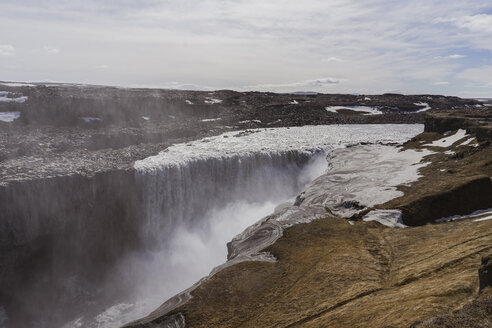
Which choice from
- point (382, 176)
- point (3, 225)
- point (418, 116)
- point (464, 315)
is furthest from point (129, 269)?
point (418, 116)

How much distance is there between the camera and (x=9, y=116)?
40.4 m

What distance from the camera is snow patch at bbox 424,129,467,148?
3322cm

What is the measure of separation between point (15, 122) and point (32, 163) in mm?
16761

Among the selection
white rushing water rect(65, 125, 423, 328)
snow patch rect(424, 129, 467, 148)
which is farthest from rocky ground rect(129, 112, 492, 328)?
snow patch rect(424, 129, 467, 148)

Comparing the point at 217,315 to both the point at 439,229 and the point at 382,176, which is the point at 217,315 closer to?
the point at 439,229

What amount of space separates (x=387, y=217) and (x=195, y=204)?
19246 mm

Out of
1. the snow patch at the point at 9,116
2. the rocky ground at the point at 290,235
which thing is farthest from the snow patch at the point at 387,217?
the snow patch at the point at 9,116

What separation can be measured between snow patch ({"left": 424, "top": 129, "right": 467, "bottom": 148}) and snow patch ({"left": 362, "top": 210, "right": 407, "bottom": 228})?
66.3 ft

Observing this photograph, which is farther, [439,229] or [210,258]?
[210,258]

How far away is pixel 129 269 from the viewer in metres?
28.1

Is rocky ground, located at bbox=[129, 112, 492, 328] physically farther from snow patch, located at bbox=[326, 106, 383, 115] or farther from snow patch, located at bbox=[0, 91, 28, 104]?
snow patch, located at bbox=[326, 106, 383, 115]

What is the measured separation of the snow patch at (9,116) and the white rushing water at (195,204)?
2009 cm

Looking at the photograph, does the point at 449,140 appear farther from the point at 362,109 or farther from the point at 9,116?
the point at 362,109

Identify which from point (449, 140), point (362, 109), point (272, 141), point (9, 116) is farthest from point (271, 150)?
point (362, 109)
